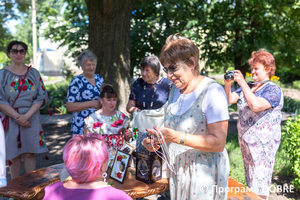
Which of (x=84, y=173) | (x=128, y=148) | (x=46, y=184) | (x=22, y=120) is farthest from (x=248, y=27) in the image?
(x=84, y=173)

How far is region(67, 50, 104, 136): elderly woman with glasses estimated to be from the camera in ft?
10.2

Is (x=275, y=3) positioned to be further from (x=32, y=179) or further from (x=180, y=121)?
(x=32, y=179)

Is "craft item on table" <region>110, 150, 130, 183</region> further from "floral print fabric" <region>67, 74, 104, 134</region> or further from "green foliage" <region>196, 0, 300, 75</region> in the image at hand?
"green foliage" <region>196, 0, 300, 75</region>

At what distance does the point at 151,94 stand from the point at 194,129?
1.32m

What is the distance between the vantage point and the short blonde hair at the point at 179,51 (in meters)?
1.77

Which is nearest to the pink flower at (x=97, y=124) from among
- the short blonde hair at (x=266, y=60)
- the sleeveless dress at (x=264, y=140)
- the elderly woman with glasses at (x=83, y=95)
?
the elderly woman with glasses at (x=83, y=95)

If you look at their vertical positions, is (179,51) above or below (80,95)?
above

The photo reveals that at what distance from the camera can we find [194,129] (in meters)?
1.75

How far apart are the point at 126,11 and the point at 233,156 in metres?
3.47

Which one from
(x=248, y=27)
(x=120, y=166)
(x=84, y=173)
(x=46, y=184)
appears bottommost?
(x=46, y=184)

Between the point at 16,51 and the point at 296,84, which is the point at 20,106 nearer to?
the point at 16,51

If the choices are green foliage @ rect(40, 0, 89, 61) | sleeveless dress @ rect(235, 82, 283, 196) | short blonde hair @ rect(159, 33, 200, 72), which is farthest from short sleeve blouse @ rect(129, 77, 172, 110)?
green foliage @ rect(40, 0, 89, 61)

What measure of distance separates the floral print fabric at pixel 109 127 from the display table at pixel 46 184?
1.53 feet

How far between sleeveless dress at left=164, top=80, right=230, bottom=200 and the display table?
34cm
